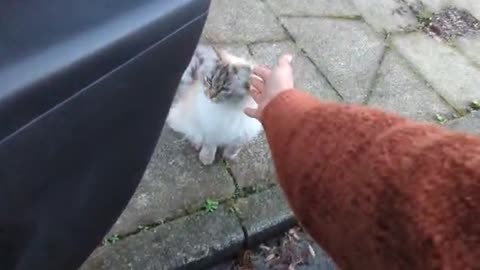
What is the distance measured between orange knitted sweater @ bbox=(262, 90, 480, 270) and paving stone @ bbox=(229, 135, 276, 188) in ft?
2.73

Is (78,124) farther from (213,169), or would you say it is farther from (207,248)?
(213,169)

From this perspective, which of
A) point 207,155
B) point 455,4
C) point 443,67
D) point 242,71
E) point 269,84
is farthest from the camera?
point 455,4

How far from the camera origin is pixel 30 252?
1.07 meters

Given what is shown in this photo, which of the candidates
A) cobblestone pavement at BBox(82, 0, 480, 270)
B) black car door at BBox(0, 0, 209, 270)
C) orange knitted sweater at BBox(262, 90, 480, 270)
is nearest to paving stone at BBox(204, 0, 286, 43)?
cobblestone pavement at BBox(82, 0, 480, 270)

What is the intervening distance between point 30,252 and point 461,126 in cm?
162

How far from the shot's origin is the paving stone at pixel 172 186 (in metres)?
1.76

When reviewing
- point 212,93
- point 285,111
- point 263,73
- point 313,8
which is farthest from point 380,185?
point 313,8

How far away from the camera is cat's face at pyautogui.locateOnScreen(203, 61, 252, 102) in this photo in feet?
5.91

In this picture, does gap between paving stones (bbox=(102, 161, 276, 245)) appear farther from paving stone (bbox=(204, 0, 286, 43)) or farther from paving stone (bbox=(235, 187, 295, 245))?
paving stone (bbox=(204, 0, 286, 43))

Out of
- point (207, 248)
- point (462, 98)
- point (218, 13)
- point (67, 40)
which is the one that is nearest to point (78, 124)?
point (67, 40)

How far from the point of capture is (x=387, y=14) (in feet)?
8.61

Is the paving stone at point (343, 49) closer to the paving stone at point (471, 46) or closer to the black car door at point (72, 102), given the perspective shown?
the paving stone at point (471, 46)

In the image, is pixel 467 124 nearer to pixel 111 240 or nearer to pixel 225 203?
pixel 225 203

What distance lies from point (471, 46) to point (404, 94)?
0.50m
